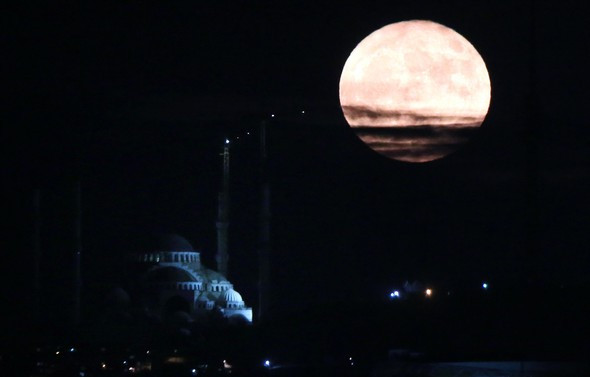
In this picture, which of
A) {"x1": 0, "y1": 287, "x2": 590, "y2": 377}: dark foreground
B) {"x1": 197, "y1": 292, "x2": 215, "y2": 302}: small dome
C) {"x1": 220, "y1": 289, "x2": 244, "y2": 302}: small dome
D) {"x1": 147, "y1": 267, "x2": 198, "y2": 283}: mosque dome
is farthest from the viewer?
{"x1": 197, "y1": 292, "x2": 215, "y2": 302}: small dome

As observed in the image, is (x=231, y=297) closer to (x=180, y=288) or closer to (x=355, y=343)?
(x=180, y=288)

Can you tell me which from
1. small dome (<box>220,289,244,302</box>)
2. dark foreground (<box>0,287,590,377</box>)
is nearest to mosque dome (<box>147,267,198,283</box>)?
small dome (<box>220,289,244,302</box>)

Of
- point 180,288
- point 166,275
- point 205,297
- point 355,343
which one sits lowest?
point 205,297

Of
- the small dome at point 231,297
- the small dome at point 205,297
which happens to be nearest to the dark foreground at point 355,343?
the small dome at point 231,297

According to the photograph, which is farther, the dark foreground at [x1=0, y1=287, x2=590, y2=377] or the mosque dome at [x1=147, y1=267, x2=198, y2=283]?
the mosque dome at [x1=147, y1=267, x2=198, y2=283]

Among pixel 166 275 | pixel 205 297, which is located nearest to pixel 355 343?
pixel 205 297

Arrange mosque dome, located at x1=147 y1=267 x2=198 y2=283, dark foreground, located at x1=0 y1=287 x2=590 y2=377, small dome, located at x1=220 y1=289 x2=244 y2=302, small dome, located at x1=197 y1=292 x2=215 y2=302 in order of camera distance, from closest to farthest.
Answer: dark foreground, located at x1=0 y1=287 x2=590 y2=377
small dome, located at x1=220 y1=289 x2=244 y2=302
mosque dome, located at x1=147 y1=267 x2=198 y2=283
small dome, located at x1=197 y1=292 x2=215 y2=302

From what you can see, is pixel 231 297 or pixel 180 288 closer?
pixel 231 297

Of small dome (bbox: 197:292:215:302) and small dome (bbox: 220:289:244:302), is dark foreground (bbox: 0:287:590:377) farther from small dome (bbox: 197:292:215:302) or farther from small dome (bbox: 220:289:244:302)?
small dome (bbox: 197:292:215:302)

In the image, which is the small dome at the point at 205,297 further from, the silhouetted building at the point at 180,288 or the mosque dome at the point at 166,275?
the mosque dome at the point at 166,275
